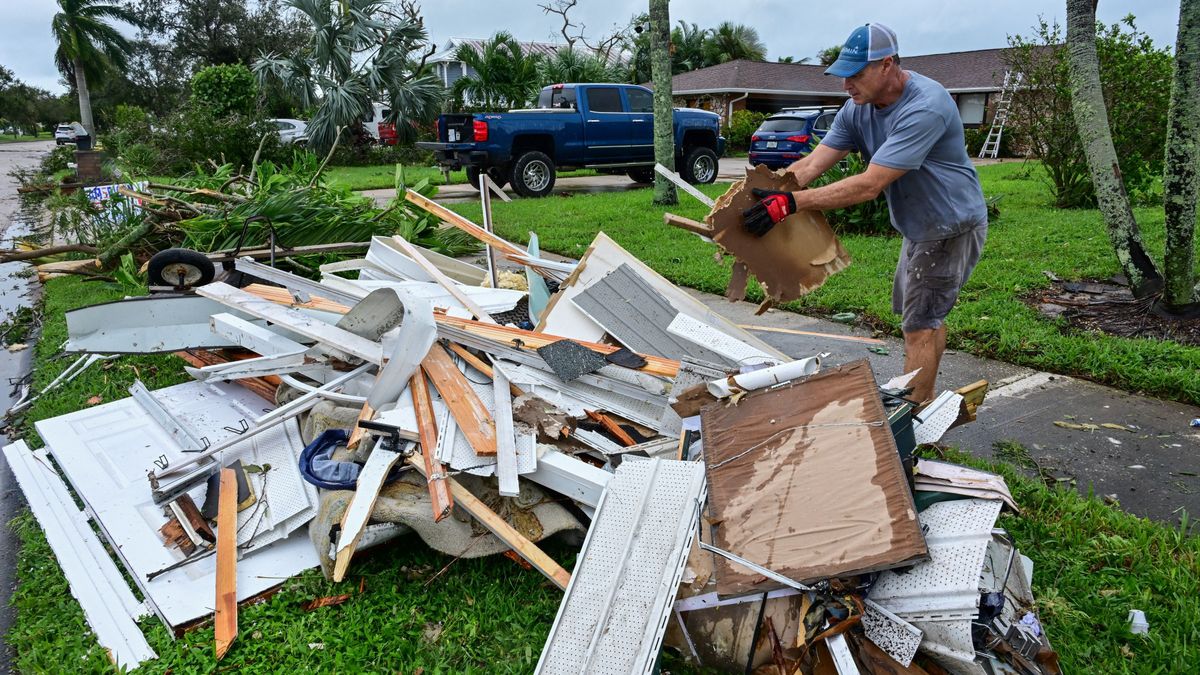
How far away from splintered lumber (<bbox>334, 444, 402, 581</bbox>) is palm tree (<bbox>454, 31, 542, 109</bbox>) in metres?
22.9

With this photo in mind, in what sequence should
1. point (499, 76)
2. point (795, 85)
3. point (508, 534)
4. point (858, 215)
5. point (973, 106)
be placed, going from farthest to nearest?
point (795, 85) < point (973, 106) < point (499, 76) < point (858, 215) < point (508, 534)

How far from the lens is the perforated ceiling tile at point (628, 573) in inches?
84.8

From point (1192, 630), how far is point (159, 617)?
340 cm

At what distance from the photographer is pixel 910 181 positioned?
332cm

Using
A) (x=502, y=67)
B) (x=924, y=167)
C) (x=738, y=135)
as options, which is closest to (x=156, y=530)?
(x=924, y=167)

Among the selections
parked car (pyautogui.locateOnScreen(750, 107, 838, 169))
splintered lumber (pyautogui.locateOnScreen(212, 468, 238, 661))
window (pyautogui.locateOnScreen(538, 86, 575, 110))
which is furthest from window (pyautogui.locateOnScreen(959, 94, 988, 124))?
splintered lumber (pyautogui.locateOnScreen(212, 468, 238, 661))

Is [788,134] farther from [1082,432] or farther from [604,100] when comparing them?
[1082,432]

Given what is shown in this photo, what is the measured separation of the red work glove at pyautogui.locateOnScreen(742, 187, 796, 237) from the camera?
3.29 m

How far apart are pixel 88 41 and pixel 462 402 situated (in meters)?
44.3

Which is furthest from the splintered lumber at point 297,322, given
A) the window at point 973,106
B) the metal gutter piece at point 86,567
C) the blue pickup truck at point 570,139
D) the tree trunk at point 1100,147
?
the window at point 973,106

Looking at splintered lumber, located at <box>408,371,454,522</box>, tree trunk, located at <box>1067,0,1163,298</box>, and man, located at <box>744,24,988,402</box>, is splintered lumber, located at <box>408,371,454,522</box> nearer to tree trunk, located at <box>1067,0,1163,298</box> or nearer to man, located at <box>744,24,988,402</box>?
man, located at <box>744,24,988,402</box>

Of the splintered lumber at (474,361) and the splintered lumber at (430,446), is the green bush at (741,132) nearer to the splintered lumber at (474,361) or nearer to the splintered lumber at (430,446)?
the splintered lumber at (474,361)

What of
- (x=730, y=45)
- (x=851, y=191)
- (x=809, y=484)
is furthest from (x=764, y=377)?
(x=730, y=45)

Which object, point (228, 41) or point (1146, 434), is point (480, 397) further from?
point (228, 41)
